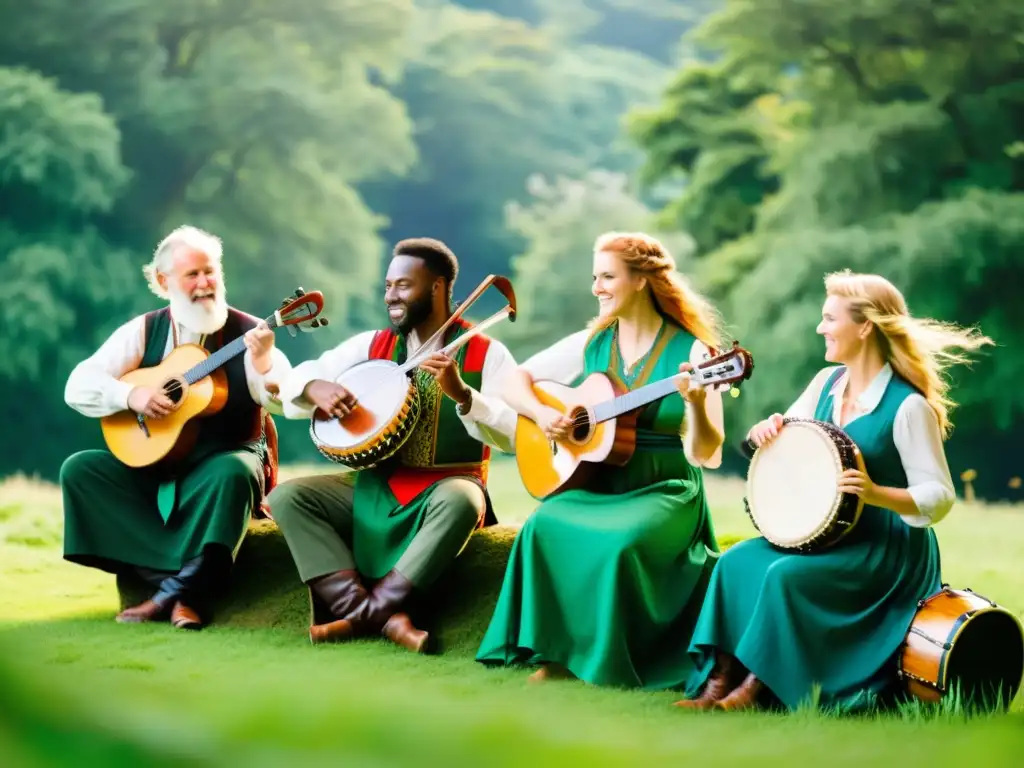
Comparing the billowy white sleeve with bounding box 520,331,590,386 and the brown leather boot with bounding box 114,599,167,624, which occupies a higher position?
the billowy white sleeve with bounding box 520,331,590,386

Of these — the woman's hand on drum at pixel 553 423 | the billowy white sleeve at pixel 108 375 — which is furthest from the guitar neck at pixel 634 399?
the billowy white sleeve at pixel 108 375

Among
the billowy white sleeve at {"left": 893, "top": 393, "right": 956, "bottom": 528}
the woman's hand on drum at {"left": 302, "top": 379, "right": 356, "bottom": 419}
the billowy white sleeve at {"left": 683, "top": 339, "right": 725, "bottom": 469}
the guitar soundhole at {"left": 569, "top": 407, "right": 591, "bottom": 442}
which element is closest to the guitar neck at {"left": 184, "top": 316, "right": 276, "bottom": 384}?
the woman's hand on drum at {"left": 302, "top": 379, "right": 356, "bottom": 419}

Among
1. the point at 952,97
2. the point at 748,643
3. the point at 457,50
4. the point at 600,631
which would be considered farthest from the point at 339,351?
the point at 457,50

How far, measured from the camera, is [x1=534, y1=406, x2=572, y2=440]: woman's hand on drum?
4121 mm

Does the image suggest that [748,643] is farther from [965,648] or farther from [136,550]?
[136,550]

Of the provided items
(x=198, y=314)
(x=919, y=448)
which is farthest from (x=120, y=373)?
(x=919, y=448)

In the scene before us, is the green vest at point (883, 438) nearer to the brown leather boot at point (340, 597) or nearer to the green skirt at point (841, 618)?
the green skirt at point (841, 618)

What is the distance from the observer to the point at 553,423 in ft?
13.6

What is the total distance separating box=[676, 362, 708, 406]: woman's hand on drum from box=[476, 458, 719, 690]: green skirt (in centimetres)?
41

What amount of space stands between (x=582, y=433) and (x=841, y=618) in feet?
3.54

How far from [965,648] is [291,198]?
1499 centimetres

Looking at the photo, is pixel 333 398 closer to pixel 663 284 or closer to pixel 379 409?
pixel 379 409

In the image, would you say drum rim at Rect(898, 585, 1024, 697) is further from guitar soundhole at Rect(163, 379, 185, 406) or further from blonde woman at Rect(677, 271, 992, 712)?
guitar soundhole at Rect(163, 379, 185, 406)

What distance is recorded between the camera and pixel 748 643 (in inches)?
137
